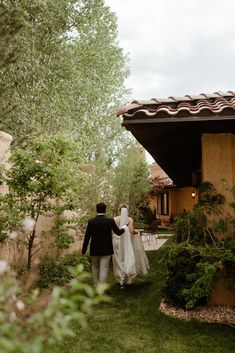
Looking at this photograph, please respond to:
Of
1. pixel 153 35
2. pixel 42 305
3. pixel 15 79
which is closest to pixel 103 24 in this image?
pixel 153 35

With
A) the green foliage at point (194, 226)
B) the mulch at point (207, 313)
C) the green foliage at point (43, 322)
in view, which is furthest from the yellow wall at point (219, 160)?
the green foliage at point (43, 322)

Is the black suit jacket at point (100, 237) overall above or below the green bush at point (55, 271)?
above

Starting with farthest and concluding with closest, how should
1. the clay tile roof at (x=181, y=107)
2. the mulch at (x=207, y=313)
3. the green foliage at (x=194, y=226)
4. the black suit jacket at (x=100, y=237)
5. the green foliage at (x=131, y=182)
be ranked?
the green foliage at (x=131, y=182) < the black suit jacket at (x=100, y=237) < the green foliage at (x=194, y=226) < the mulch at (x=207, y=313) < the clay tile roof at (x=181, y=107)

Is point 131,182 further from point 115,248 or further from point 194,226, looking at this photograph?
point 194,226

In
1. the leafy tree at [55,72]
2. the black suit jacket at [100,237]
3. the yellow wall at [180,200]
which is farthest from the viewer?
the yellow wall at [180,200]

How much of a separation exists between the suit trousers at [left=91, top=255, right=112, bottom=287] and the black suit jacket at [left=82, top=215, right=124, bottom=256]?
0.17 meters

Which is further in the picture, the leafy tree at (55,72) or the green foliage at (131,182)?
the green foliage at (131,182)

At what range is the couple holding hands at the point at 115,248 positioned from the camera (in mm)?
7079

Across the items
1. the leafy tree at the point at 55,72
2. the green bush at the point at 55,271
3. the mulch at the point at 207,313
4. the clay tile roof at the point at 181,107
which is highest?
the leafy tree at the point at 55,72

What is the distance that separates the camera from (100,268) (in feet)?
23.4

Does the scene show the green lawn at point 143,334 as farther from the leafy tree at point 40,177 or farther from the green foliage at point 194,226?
the leafy tree at point 40,177

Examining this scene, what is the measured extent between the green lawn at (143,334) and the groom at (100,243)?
770 millimetres

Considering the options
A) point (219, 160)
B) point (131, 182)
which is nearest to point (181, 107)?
point (219, 160)

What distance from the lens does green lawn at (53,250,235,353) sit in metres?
4.59
